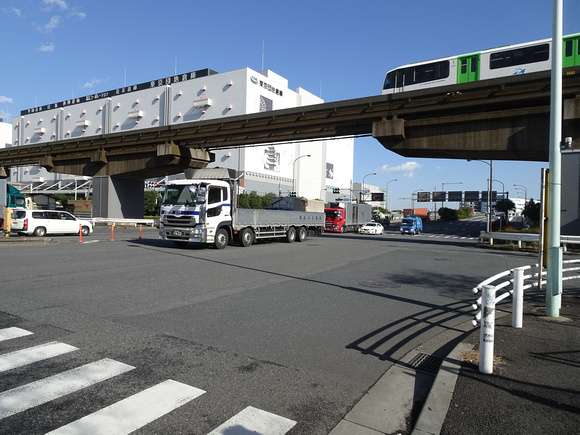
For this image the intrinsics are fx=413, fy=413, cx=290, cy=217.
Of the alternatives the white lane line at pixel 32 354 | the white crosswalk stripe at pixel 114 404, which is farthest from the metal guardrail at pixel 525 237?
the white lane line at pixel 32 354

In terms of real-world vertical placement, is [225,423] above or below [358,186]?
below

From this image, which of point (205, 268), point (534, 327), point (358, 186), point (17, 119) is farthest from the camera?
point (358, 186)

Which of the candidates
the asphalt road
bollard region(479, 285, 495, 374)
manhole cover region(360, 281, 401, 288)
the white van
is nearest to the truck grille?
the asphalt road

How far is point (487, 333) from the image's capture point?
4.46 meters

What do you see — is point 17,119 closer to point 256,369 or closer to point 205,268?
point 205,268

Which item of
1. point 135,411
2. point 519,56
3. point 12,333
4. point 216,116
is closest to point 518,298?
point 135,411

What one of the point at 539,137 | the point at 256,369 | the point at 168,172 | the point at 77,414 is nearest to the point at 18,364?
the point at 77,414

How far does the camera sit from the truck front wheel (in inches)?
722

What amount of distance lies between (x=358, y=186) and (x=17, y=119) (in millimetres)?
101705

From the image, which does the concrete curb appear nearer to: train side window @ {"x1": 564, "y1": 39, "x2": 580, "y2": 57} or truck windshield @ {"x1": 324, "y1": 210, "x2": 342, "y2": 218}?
train side window @ {"x1": 564, "y1": 39, "x2": 580, "y2": 57}

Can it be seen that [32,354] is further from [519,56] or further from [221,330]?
[519,56]

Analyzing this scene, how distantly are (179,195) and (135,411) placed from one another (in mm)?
15079

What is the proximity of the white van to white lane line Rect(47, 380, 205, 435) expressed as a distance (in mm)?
20144

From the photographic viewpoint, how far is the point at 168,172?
1426 inches
